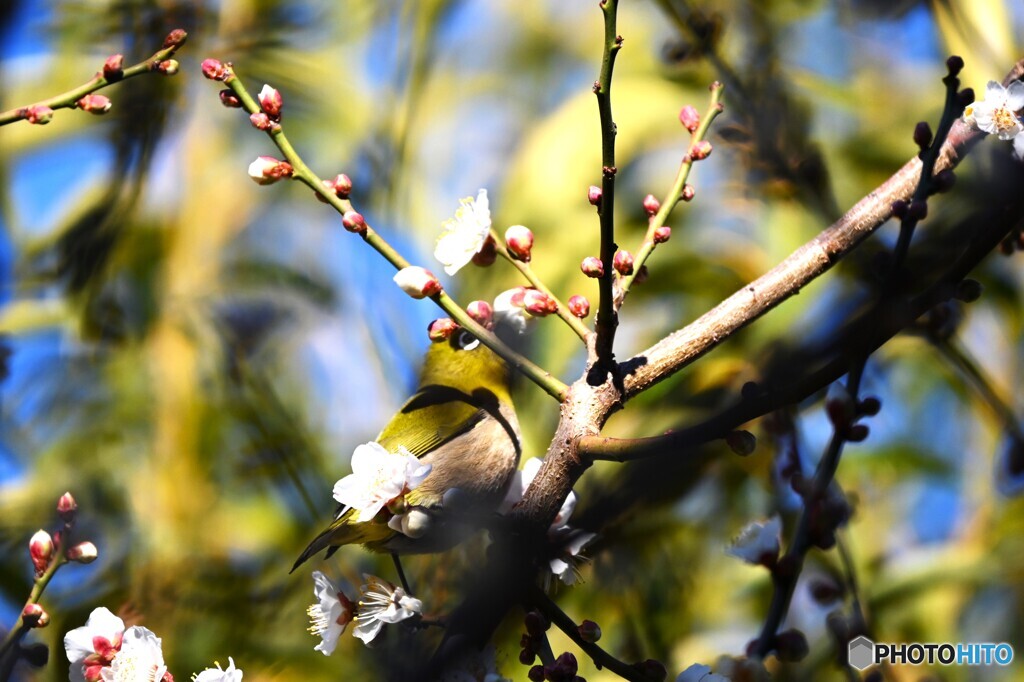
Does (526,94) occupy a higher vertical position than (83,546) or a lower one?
higher

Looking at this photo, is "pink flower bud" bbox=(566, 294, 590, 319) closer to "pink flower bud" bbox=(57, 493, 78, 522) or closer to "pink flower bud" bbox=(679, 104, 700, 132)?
"pink flower bud" bbox=(679, 104, 700, 132)

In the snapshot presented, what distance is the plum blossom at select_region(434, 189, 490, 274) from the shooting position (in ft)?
1.80

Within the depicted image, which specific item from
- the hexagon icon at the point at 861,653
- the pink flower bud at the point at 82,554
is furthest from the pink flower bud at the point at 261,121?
the hexagon icon at the point at 861,653

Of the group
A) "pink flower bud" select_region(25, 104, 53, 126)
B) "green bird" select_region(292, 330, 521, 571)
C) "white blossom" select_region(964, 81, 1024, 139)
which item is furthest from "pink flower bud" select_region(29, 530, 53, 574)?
"white blossom" select_region(964, 81, 1024, 139)

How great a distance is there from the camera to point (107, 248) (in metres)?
1.77

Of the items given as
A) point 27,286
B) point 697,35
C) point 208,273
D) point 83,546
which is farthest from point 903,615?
point 208,273

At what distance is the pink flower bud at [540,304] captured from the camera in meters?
0.53

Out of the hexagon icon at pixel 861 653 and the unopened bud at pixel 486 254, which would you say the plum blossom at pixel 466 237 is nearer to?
the unopened bud at pixel 486 254

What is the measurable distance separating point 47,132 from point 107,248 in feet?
2.16

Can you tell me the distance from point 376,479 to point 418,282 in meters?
0.12

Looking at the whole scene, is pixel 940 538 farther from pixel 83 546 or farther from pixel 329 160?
pixel 329 160

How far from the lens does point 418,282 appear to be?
0.49m

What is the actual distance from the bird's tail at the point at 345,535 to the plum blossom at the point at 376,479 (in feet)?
Result: 0.72

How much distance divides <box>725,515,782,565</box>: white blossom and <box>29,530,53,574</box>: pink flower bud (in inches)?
18.1
